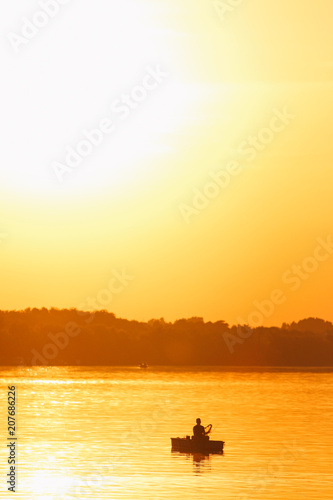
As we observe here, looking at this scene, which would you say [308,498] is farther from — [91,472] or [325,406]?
[325,406]

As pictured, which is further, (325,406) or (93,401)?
(93,401)

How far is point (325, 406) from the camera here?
149500 mm

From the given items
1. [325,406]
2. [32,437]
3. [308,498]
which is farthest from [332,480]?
[325,406]

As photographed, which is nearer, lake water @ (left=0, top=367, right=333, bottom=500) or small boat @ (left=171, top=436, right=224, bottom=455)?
lake water @ (left=0, top=367, right=333, bottom=500)

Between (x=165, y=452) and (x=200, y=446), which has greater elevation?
(x=200, y=446)

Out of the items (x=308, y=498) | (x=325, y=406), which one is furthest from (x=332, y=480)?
(x=325, y=406)

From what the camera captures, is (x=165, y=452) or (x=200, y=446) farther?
(x=165, y=452)

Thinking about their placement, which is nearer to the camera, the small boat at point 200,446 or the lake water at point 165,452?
the lake water at point 165,452

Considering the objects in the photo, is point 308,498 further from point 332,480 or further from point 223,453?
point 223,453

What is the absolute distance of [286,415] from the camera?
129 metres

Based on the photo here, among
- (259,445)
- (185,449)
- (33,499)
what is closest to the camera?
(33,499)

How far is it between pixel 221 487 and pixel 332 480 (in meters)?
6.94

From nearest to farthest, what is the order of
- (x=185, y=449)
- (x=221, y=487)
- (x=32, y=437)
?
(x=221, y=487), (x=185, y=449), (x=32, y=437)

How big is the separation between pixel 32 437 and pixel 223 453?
75.9 feet
